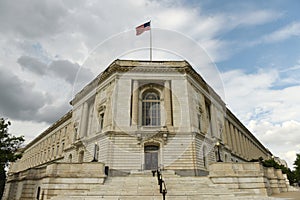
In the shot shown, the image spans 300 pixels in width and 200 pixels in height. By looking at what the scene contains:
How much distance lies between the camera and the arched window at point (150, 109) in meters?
22.0

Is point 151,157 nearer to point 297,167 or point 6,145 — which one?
point 6,145

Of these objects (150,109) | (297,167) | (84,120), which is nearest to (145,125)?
(150,109)

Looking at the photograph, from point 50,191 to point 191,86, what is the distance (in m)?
16.1

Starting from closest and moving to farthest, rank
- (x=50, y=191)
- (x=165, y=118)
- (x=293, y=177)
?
(x=50, y=191), (x=165, y=118), (x=293, y=177)

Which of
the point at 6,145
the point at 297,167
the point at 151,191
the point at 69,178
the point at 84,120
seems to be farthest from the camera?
the point at 297,167

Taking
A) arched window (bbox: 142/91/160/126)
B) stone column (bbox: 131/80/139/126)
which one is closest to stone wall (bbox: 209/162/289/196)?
arched window (bbox: 142/91/160/126)

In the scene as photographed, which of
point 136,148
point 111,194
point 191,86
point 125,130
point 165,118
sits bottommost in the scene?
point 111,194

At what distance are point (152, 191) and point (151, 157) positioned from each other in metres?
8.44

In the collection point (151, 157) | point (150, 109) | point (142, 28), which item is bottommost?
point (151, 157)

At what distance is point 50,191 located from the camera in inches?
517

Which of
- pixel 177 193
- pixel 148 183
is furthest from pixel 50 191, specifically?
pixel 177 193

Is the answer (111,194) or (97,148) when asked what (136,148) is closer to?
(97,148)

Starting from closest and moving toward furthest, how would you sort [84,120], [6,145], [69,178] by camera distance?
[69,178] < [6,145] < [84,120]

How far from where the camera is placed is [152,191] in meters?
11.8
